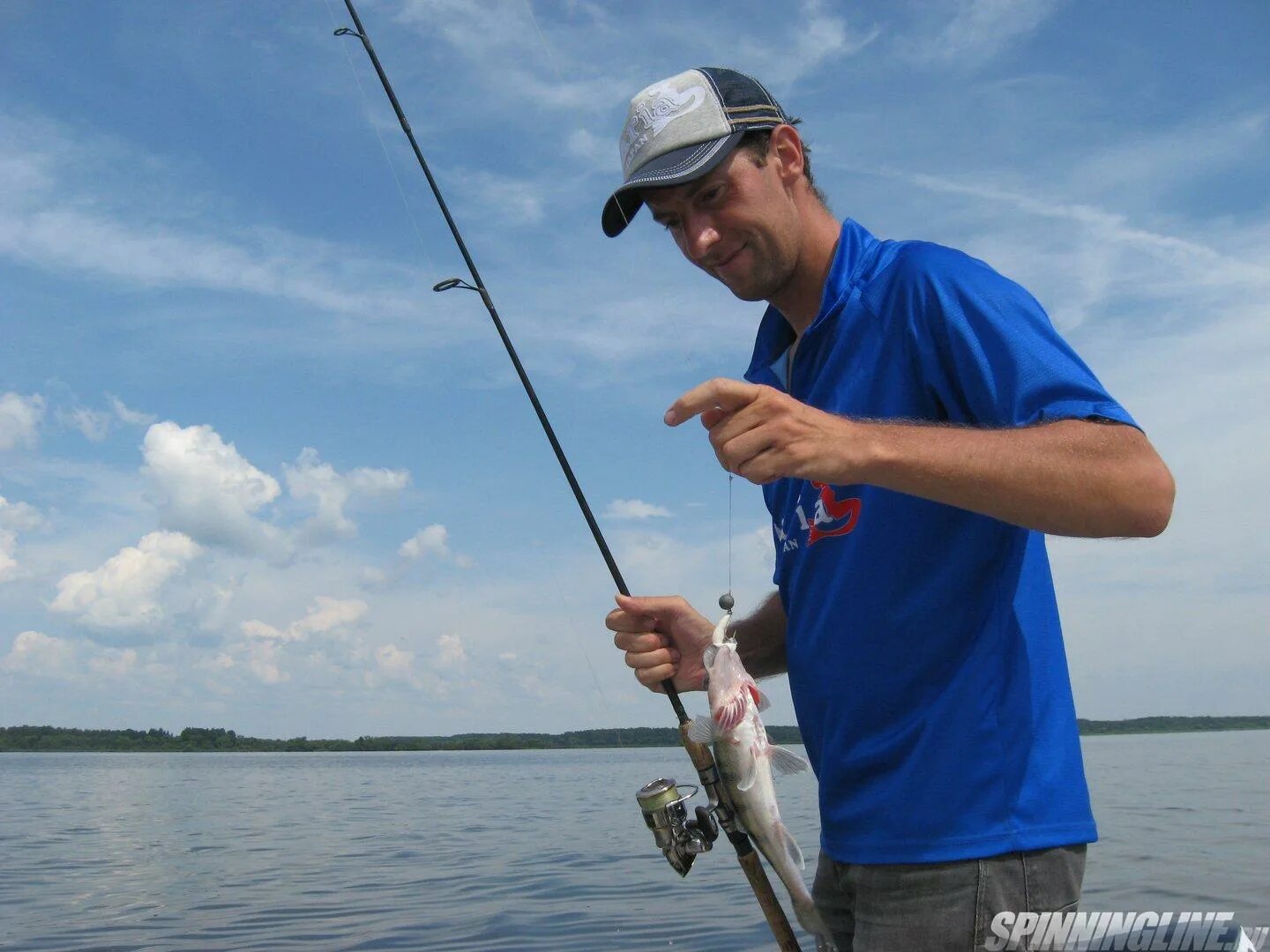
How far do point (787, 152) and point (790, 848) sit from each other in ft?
6.43

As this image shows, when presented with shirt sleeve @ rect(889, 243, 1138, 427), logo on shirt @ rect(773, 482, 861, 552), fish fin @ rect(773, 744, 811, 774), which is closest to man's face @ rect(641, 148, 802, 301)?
shirt sleeve @ rect(889, 243, 1138, 427)

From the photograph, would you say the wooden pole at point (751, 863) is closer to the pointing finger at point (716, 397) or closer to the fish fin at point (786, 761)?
the fish fin at point (786, 761)

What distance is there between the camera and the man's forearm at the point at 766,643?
10.9 feet

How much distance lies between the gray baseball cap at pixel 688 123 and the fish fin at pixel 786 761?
65.4 inches

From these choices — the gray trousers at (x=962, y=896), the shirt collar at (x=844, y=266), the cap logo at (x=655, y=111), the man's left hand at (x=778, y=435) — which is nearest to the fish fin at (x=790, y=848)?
the gray trousers at (x=962, y=896)

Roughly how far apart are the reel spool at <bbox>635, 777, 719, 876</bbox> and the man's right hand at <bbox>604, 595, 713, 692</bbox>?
35 centimetres

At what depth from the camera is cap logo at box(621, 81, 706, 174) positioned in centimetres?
284

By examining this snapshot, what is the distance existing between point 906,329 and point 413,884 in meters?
13.5

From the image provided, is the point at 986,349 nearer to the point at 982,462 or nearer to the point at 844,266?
the point at 982,462

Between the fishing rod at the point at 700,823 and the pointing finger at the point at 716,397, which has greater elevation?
the pointing finger at the point at 716,397

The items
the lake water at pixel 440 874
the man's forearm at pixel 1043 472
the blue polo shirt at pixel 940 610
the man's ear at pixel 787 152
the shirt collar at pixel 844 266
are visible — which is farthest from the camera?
the lake water at pixel 440 874

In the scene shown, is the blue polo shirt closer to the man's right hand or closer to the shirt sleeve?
the shirt sleeve

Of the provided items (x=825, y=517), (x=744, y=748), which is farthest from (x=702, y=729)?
(x=825, y=517)

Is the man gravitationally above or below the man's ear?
below
